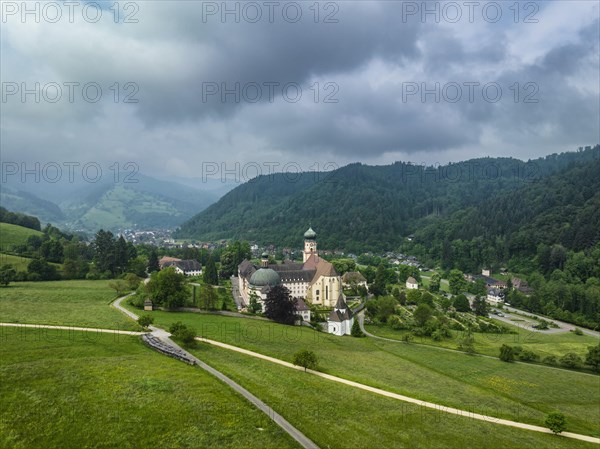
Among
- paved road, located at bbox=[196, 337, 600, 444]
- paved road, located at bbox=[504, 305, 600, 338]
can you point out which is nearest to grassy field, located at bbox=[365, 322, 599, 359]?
paved road, located at bbox=[504, 305, 600, 338]

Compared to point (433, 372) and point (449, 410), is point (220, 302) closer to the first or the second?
point (433, 372)

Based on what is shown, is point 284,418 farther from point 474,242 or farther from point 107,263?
point 474,242

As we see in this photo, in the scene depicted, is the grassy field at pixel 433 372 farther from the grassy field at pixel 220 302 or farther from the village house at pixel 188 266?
the village house at pixel 188 266

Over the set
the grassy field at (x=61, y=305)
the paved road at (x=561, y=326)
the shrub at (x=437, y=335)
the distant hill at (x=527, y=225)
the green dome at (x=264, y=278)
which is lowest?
the paved road at (x=561, y=326)

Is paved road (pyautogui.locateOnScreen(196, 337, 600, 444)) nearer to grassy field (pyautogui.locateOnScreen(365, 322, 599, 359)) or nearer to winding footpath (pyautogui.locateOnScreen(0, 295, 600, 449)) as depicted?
winding footpath (pyautogui.locateOnScreen(0, 295, 600, 449))

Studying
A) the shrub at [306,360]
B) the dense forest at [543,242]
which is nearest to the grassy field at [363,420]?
the shrub at [306,360]

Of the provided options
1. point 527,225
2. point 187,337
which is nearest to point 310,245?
point 187,337
